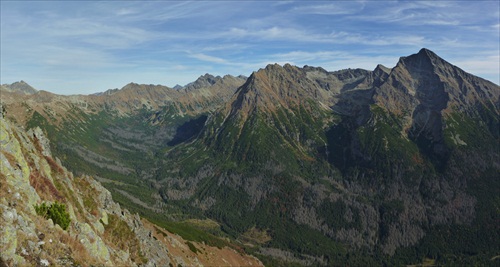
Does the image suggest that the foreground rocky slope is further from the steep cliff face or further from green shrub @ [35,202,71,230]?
green shrub @ [35,202,71,230]

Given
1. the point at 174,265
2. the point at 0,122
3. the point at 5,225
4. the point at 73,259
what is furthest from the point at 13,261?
the point at 174,265

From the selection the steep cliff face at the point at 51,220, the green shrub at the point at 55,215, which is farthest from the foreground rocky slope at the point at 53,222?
the green shrub at the point at 55,215

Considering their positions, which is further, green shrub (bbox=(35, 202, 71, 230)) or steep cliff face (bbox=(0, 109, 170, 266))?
green shrub (bbox=(35, 202, 71, 230))

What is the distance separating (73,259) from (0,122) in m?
37.8

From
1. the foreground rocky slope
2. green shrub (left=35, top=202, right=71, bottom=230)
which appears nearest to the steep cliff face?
the foreground rocky slope

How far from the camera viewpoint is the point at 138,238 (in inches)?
3501

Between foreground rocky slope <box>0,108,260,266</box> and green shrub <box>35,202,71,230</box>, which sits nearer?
foreground rocky slope <box>0,108,260,266</box>

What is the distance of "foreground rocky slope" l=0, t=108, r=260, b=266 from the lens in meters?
35.3

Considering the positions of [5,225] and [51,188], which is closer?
[5,225]

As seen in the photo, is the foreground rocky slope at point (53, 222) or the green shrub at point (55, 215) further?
the green shrub at point (55, 215)

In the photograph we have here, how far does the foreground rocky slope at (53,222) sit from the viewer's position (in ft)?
116

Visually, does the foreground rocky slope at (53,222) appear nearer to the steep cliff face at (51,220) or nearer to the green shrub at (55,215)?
the steep cliff face at (51,220)

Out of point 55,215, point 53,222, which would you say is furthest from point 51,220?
point 55,215

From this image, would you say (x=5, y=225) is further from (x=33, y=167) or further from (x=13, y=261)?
(x=33, y=167)
